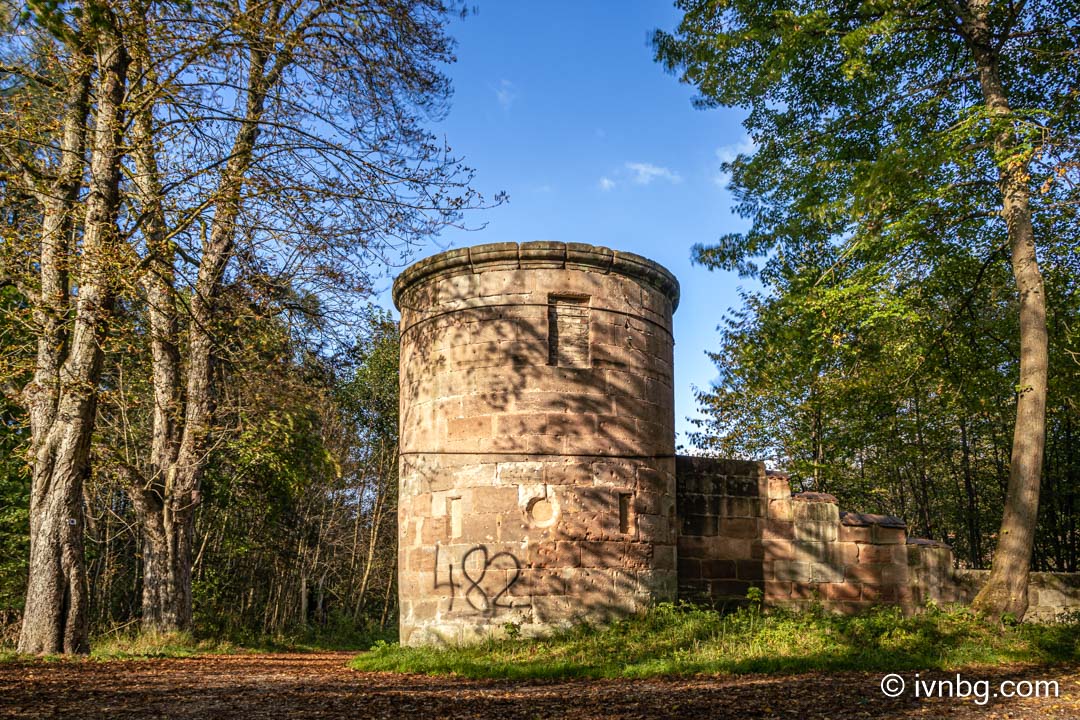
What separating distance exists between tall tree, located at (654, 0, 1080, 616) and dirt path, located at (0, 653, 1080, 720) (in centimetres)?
389

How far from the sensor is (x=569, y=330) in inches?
352

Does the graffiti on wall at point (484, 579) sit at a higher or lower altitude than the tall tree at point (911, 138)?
lower

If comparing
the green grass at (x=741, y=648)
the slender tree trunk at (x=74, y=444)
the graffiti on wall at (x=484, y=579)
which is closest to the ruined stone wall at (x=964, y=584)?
the green grass at (x=741, y=648)

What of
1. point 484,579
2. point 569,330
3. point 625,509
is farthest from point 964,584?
point 484,579

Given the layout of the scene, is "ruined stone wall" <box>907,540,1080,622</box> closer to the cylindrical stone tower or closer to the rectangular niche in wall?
the cylindrical stone tower

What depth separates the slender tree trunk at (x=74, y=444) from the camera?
8273mm

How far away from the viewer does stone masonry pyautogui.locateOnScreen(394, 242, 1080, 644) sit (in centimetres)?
839

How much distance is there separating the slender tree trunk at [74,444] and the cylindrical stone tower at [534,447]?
347cm

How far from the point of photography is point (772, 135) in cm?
1372

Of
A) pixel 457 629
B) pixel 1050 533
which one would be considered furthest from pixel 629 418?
pixel 1050 533

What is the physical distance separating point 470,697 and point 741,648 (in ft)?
10.0

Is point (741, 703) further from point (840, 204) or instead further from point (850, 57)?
point (850, 57)

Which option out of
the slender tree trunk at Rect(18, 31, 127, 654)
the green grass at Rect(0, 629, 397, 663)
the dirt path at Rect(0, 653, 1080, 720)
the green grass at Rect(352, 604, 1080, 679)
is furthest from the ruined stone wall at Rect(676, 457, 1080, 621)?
the slender tree trunk at Rect(18, 31, 127, 654)

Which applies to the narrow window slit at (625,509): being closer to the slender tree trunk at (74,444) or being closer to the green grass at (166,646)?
the green grass at (166,646)
